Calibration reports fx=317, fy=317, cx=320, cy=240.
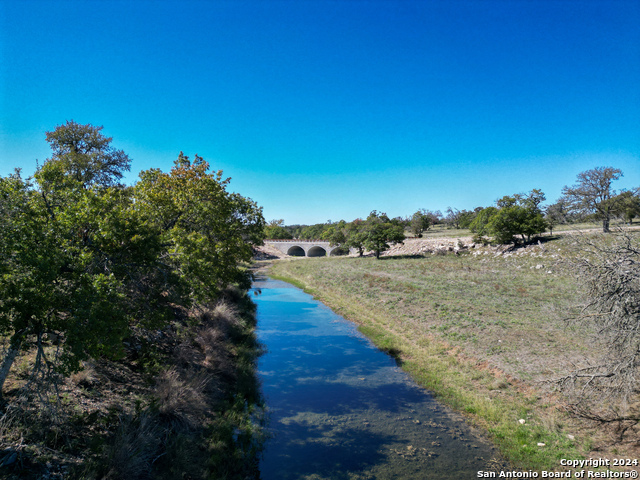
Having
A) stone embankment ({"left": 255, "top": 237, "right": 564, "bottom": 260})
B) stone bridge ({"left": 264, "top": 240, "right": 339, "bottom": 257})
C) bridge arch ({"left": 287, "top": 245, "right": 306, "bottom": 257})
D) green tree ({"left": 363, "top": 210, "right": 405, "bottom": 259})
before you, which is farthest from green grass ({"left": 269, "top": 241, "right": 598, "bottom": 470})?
bridge arch ({"left": 287, "top": 245, "right": 306, "bottom": 257})

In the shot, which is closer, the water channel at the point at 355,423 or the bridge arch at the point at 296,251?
the water channel at the point at 355,423

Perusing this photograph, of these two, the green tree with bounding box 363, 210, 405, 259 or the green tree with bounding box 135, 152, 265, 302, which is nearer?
the green tree with bounding box 135, 152, 265, 302

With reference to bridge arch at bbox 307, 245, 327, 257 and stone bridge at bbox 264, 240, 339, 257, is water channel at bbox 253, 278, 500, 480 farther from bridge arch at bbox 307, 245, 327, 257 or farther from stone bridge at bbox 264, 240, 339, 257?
bridge arch at bbox 307, 245, 327, 257

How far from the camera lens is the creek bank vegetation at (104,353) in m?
7.53

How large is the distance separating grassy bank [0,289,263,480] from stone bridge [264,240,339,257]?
83165mm

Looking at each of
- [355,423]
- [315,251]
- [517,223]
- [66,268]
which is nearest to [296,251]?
[315,251]

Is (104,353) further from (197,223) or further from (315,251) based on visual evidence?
(315,251)

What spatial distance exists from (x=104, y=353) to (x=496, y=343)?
20.4m

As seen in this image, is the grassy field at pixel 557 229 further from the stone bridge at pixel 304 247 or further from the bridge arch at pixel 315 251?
the bridge arch at pixel 315 251

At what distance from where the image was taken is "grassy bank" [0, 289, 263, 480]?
27.5 feet

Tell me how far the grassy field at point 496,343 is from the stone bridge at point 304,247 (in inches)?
2294

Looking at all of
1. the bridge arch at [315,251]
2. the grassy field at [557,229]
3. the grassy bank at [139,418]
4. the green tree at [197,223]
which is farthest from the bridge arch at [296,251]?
the grassy bank at [139,418]

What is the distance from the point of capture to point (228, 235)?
931 inches

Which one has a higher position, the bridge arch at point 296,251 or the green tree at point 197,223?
the green tree at point 197,223
